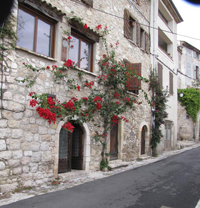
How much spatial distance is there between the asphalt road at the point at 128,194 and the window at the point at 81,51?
3869 millimetres

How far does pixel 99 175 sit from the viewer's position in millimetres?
7039

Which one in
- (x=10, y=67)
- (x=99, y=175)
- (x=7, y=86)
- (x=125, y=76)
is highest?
(x=125, y=76)

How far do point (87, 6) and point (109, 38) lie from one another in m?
1.65

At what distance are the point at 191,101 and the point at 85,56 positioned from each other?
15619 millimetres

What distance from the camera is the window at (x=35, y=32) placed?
5605 millimetres

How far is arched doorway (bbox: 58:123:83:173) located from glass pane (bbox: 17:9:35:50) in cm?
268

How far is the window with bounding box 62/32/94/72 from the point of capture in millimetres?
7324

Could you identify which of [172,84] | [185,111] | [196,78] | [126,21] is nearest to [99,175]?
[126,21]

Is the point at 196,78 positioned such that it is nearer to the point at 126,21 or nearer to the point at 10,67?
the point at 126,21

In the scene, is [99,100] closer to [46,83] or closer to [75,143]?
[75,143]

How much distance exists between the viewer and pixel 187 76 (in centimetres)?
2173

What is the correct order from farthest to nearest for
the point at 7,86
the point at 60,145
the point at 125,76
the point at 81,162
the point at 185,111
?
the point at 185,111
the point at 125,76
the point at 81,162
the point at 60,145
the point at 7,86

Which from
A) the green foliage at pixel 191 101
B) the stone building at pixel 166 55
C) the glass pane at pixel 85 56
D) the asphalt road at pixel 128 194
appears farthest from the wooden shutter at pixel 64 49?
the green foliage at pixel 191 101

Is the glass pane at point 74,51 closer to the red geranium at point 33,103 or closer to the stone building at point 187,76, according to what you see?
the red geranium at point 33,103
